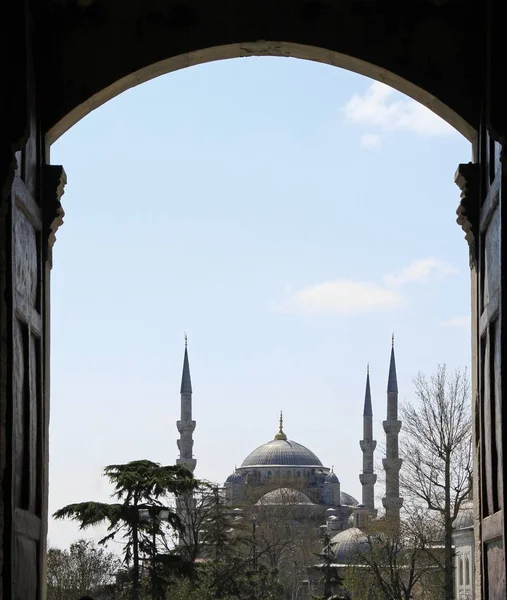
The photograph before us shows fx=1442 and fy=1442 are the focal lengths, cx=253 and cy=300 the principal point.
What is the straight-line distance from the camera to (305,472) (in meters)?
119

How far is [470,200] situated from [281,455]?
111827 mm

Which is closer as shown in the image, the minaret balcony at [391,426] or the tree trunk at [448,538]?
the tree trunk at [448,538]

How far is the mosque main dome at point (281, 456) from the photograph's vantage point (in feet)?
390

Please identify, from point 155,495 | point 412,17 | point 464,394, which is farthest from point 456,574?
point 412,17

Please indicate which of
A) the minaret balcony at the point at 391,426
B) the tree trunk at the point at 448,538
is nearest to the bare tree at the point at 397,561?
the tree trunk at the point at 448,538

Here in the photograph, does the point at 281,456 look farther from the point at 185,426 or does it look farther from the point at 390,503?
the point at 390,503

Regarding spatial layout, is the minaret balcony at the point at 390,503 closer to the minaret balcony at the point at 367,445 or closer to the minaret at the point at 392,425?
the minaret at the point at 392,425

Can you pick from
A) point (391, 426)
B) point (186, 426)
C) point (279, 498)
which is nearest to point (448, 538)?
point (279, 498)

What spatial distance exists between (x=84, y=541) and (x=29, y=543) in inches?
1139

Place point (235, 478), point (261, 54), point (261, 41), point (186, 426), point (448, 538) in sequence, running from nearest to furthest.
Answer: point (261, 41) < point (261, 54) < point (448, 538) < point (186, 426) < point (235, 478)

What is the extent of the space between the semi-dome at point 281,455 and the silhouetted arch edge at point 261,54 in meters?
110

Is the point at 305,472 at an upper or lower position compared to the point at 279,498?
upper

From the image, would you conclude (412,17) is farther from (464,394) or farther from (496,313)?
(464,394)

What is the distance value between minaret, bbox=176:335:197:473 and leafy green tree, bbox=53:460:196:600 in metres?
71.2
